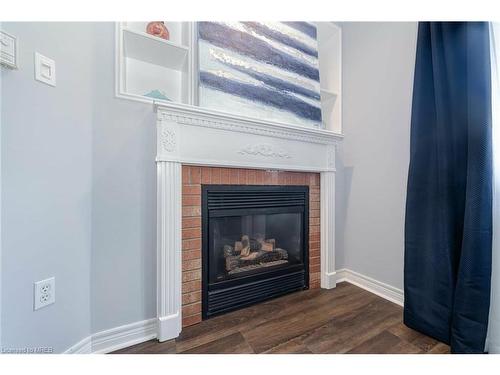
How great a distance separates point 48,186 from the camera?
3.16ft

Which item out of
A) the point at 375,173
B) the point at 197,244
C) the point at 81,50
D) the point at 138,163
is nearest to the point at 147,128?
the point at 138,163

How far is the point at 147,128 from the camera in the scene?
4.17 ft

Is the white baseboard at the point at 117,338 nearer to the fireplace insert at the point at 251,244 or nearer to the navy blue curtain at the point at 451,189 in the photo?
the fireplace insert at the point at 251,244

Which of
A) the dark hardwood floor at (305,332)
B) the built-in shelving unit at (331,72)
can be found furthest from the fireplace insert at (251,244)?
the built-in shelving unit at (331,72)

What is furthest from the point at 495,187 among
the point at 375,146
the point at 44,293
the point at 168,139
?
the point at 44,293

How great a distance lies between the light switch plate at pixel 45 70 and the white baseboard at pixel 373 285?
2.37 m

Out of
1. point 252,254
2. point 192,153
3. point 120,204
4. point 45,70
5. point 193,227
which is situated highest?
point 45,70

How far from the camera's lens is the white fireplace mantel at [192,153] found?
48.1 inches

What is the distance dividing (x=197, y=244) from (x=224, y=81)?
1.10 metres

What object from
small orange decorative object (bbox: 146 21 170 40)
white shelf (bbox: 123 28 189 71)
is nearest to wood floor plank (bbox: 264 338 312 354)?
white shelf (bbox: 123 28 189 71)

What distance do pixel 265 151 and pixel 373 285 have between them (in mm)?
1420

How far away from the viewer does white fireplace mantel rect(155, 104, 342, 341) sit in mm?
1222

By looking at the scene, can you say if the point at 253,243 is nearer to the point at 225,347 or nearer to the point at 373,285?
the point at 225,347

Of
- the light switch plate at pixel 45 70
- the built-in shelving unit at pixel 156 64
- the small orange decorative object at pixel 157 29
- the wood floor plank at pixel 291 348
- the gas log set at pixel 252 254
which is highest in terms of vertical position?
the small orange decorative object at pixel 157 29
